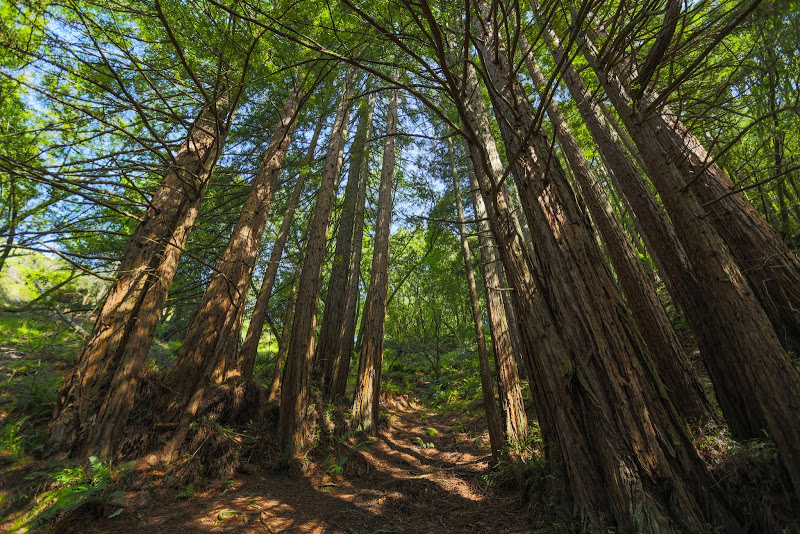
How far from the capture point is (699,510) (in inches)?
76.8

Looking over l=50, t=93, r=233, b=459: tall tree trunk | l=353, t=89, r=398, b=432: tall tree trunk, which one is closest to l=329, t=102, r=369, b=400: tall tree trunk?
l=353, t=89, r=398, b=432: tall tree trunk

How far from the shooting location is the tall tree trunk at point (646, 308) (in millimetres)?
3086

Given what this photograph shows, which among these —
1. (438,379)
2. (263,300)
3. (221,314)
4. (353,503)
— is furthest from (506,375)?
(438,379)

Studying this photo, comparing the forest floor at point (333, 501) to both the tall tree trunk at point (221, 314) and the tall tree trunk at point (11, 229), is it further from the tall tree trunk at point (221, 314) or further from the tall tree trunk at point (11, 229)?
the tall tree trunk at point (11, 229)

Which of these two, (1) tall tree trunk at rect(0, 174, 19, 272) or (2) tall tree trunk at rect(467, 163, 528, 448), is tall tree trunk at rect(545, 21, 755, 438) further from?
(1) tall tree trunk at rect(0, 174, 19, 272)

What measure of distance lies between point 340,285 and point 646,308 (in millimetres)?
5914

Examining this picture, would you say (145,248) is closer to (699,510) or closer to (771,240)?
(699,510)

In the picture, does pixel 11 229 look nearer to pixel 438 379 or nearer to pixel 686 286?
pixel 686 286

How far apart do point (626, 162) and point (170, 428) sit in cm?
684

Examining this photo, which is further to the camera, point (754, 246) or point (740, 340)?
point (754, 246)

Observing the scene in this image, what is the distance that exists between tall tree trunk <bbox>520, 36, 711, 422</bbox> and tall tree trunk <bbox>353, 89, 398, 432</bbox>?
Result: 3516 millimetres

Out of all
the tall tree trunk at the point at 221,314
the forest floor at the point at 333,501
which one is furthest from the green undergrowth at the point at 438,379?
the tall tree trunk at the point at 221,314

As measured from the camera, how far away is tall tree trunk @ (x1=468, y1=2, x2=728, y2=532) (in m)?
1.98

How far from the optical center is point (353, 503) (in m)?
Answer: 4.09
